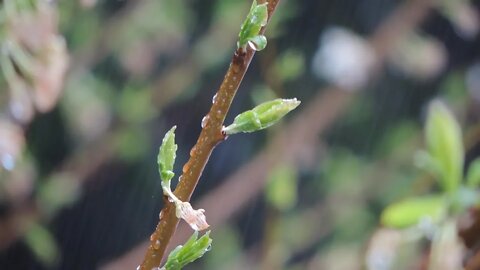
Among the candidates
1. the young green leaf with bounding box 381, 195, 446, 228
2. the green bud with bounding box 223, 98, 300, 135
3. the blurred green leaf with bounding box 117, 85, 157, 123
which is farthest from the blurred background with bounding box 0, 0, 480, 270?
the green bud with bounding box 223, 98, 300, 135

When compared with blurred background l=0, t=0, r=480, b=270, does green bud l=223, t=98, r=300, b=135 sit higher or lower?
lower

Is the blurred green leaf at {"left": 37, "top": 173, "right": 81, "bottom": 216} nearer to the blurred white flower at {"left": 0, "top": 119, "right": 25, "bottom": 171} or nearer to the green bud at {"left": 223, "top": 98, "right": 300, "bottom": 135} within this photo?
the blurred white flower at {"left": 0, "top": 119, "right": 25, "bottom": 171}

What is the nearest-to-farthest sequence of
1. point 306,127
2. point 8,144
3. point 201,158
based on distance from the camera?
point 201,158, point 8,144, point 306,127

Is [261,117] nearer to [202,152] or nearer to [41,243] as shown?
[202,152]

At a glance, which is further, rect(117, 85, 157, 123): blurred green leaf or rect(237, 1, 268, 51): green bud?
rect(117, 85, 157, 123): blurred green leaf

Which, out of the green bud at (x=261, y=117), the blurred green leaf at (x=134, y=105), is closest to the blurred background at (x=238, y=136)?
the blurred green leaf at (x=134, y=105)

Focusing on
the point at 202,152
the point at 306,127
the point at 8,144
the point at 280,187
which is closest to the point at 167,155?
the point at 202,152

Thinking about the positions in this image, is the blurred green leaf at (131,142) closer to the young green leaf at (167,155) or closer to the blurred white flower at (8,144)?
the blurred white flower at (8,144)
